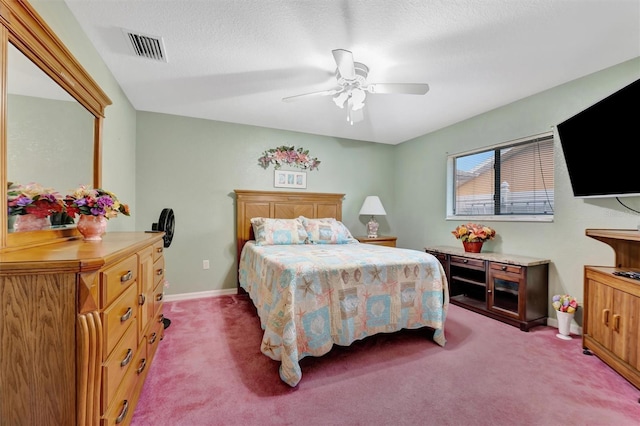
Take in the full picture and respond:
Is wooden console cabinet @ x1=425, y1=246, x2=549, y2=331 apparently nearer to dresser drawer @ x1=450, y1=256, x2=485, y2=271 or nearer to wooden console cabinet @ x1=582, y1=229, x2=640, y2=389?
dresser drawer @ x1=450, y1=256, x2=485, y2=271

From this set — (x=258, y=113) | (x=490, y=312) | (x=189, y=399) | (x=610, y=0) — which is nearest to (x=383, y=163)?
(x=258, y=113)

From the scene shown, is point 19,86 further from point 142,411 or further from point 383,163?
point 383,163

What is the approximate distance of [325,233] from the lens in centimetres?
364

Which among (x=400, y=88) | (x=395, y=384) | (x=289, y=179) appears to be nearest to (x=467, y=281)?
(x=395, y=384)

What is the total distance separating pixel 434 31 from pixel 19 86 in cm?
236

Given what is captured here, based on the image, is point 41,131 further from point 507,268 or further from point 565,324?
point 565,324

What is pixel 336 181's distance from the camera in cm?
458

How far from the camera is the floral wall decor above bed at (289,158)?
407cm

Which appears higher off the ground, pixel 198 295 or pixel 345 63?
pixel 345 63

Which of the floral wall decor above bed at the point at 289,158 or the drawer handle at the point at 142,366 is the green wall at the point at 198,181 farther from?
the drawer handle at the point at 142,366

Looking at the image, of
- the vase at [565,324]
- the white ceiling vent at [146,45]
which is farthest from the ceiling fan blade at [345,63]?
the vase at [565,324]

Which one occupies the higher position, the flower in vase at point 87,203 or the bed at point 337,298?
the flower in vase at point 87,203

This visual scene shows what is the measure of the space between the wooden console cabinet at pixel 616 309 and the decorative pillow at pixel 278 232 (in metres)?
2.72

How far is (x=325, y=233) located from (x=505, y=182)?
91.5 inches
